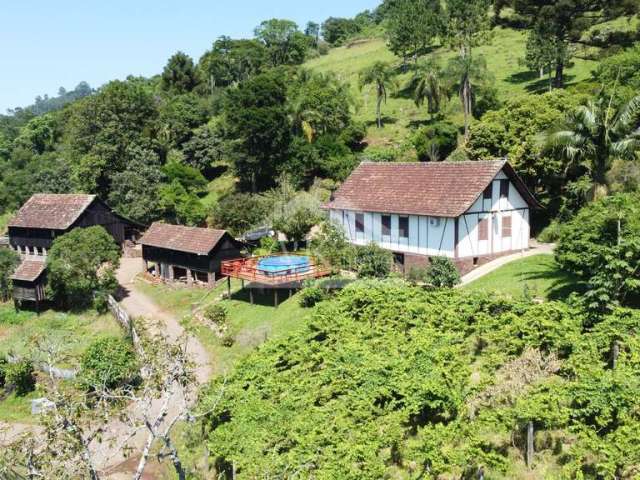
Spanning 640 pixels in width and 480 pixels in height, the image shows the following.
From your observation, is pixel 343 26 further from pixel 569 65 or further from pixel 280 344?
pixel 280 344

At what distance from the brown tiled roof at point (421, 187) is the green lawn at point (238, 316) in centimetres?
813

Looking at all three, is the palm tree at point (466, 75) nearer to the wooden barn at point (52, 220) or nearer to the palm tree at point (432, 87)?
the palm tree at point (432, 87)

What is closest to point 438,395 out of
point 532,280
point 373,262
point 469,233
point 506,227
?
point 532,280

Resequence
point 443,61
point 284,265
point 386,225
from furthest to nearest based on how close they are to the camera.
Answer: point 443,61 → point 386,225 → point 284,265

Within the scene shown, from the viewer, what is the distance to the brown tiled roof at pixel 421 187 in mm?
33938

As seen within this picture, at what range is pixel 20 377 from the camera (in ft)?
100

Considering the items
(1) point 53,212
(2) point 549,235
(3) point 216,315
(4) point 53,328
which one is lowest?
(4) point 53,328

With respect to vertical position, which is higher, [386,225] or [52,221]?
[386,225]

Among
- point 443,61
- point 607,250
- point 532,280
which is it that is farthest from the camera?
point 443,61

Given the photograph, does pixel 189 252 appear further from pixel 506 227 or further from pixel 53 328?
pixel 506 227

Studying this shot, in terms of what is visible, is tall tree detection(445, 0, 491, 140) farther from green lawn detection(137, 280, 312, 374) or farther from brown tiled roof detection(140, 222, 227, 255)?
green lawn detection(137, 280, 312, 374)

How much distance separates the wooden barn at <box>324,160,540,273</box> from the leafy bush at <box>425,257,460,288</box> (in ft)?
9.08

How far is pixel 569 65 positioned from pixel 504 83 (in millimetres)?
7477

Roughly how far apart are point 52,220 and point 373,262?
31.6 metres
